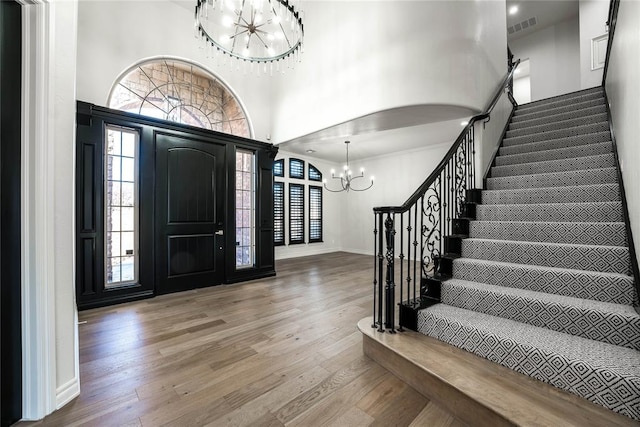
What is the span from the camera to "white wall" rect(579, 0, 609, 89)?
18.4ft

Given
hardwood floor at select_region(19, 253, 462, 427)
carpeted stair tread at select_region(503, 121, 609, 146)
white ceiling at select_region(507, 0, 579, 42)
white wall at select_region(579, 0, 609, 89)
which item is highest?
white ceiling at select_region(507, 0, 579, 42)

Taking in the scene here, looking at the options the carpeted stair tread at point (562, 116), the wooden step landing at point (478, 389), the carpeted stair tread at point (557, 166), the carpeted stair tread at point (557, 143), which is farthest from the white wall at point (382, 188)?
the wooden step landing at point (478, 389)

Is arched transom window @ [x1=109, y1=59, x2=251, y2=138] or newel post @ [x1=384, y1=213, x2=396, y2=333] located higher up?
arched transom window @ [x1=109, y1=59, x2=251, y2=138]

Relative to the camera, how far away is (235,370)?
2.02 metres

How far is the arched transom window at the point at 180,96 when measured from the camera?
3826mm

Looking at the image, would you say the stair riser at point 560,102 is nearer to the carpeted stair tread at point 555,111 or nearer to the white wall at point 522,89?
the carpeted stair tread at point 555,111

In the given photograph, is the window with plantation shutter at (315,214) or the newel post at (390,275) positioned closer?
the newel post at (390,275)

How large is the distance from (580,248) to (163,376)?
3.36 m

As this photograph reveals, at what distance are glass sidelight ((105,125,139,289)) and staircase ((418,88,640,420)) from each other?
3.90 m

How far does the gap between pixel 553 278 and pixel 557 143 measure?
8.43 feet

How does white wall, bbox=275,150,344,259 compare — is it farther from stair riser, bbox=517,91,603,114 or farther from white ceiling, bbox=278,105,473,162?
stair riser, bbox=517,91,603,114

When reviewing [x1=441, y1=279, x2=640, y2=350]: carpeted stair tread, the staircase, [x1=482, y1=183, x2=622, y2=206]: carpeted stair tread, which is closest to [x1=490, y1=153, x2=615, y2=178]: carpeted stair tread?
the staircase

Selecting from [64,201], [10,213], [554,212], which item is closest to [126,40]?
[64,201]

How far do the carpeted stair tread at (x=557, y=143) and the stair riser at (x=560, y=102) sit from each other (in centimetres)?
148
